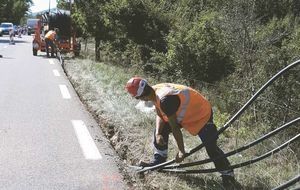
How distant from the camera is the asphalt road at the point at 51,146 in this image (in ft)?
18.0

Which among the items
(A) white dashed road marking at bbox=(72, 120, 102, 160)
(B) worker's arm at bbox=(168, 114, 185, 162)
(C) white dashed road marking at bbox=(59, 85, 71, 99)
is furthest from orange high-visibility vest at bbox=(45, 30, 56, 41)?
(B) worker's arm at bbox=(168, 114, 185, 162)

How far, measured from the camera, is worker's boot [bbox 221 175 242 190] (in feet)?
16.5

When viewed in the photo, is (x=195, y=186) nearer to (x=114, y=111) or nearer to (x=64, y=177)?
(x=64, y=177)

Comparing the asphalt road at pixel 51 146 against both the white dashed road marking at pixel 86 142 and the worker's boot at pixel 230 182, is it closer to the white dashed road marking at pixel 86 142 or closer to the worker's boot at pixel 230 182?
the white dashed road marking at pixel 86 142

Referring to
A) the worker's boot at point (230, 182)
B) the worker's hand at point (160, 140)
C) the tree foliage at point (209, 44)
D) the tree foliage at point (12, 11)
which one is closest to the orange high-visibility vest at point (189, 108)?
the worker's hand at point (160, 140)

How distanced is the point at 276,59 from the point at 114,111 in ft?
12.2

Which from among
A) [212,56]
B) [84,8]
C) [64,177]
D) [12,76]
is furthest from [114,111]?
[84,8]

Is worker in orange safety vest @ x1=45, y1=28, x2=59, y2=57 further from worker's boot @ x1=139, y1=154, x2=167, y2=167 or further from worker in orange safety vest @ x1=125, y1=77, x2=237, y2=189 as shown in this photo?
worker in orange safety vest @ x1=125, y1=77, x2=237, y2=189

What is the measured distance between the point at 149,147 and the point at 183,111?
62.5 inches

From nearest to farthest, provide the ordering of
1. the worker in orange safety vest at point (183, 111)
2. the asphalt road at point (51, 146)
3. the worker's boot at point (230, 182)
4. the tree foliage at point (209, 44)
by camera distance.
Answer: the worker in orange safety vest at point (183, 111) → the worker's boot at point (230, 182) → the asphalt road at point (51, 146) → the tree foliage at point (209, 44)

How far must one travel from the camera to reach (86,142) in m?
7.29

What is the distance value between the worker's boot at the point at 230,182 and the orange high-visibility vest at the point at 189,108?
0.59 metres

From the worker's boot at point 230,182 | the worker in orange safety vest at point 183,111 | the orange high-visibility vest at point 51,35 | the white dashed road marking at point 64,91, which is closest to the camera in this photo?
the worker in orange safety vest at point 183,111

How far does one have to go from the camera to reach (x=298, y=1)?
91.9 feet
